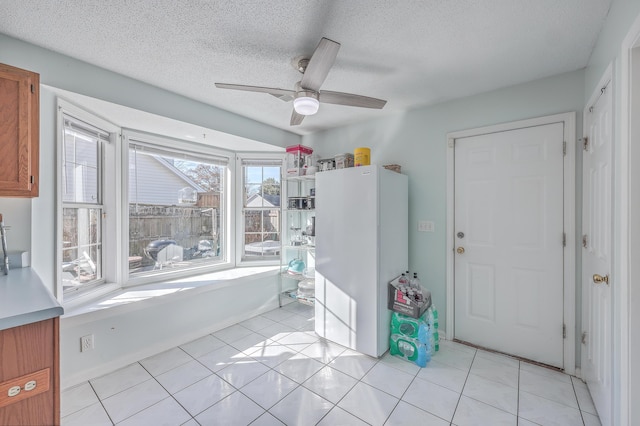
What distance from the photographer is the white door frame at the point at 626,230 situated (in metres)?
1.17

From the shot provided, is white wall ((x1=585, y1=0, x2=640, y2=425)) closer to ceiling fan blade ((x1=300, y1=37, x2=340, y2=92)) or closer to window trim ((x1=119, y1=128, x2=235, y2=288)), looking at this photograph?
ceiling fan blade ((x1=300, y1=37, x2=340, y2=92))

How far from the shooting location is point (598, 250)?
5.49 feet

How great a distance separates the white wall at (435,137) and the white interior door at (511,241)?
0.44 ft

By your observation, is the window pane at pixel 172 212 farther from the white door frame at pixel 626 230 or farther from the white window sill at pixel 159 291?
the white door frame at pixel 626 230

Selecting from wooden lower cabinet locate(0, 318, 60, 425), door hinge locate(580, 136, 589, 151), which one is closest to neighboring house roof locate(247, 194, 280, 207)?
wooden lower cabinet locate(0, 318, 60, 425)

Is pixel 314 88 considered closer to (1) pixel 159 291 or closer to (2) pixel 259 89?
(2) pixel 259 89

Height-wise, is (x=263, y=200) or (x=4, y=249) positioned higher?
(x=263, y=200)

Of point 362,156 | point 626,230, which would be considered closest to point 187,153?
point 362,156

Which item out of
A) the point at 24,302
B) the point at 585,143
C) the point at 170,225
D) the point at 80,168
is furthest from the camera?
the point at 170,225

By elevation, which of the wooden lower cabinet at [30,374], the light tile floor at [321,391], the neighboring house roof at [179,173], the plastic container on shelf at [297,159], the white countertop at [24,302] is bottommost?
the light tile floor at [321,391]

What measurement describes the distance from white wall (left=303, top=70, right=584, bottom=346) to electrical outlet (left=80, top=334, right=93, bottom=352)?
2797mm

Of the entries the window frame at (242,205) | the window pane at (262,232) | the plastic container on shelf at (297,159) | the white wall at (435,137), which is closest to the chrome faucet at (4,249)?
the window frame at (242,205)

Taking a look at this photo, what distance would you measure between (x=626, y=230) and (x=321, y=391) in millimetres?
1905

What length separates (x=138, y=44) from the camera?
5.71 feet
